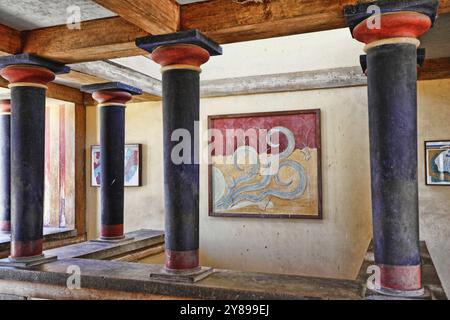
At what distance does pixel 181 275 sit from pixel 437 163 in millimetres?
3153

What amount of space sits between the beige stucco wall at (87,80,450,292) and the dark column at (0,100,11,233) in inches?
102

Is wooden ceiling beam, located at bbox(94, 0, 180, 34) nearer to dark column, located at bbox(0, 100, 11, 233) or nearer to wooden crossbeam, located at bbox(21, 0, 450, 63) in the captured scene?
wooden crossbeam, located at bbox(21, 0, 450, 63)

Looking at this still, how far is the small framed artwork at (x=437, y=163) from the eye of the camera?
4465 millimetres

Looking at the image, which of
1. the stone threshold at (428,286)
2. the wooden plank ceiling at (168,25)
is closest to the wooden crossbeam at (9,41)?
the wooden plank ceiling at (168,25)

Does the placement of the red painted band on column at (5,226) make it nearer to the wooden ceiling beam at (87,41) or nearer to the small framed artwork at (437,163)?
the wooden ceiling beam at (87,41)

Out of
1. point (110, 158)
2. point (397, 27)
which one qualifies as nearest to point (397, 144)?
point (397, 27)

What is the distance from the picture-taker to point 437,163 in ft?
14.7

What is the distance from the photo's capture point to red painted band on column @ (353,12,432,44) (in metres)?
2.38

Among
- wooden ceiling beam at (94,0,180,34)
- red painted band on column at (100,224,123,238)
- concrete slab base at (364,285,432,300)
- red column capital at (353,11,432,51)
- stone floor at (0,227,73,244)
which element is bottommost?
stone floor at (0,227,73,244)

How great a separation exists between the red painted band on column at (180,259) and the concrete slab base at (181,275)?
0.04m

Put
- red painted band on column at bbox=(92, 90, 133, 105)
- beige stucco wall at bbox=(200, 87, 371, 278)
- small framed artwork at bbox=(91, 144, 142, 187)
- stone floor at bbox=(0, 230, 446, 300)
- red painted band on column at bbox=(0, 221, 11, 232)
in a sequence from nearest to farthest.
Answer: stone floor at bbox=(0, 230, 446, 300) → red painted band on column at bbox=(92, 90, 133, 105) → beige stucco wall at bbox=(200, 87, 371, 278) → red painted band on column at bbox=(0, 221, 11, 232) → small framed artwork at bbox=(91, 144, 142, 187)

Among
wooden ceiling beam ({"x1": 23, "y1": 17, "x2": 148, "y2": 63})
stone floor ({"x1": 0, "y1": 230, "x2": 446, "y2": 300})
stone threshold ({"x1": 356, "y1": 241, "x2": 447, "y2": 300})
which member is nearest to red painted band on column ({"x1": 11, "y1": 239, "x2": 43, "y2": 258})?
stone floor ({"x1": 0, "y1": 230, "x2": 446, "y2": 300})

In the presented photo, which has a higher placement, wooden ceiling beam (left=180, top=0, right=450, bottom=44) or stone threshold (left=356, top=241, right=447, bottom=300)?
wooden ceiling beam (left=180, top=0, right=450, bottom=44)

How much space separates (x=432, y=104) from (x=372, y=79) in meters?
2.52
